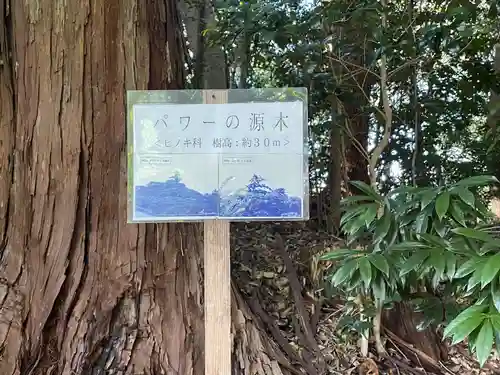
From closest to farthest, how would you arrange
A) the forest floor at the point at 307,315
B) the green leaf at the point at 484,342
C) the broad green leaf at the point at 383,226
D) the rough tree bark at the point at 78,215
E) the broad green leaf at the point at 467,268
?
the green leaf at the point at 484,342 → the broad green leaf at the point at 467,268 → the broad green leaf at the point at 383,226 → the rough tree bark at the point at 78,215 → the forest floor at the point at 307,315

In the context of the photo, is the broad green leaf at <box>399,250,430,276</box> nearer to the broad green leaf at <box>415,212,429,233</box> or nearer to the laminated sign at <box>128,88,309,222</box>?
the broad green leaf at <box>415,212,429,233</box>

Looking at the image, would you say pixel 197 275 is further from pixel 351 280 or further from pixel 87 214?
pixel 351 280

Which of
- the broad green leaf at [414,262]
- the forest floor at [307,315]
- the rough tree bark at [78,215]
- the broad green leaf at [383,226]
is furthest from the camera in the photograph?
the forest floor at [307,315]

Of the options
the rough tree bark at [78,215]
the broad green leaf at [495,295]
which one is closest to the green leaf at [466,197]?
the broad green leaf at [495,295]

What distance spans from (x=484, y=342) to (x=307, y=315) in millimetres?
1401

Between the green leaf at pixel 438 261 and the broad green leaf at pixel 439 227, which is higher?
the broad green leaf at pixel 439 227

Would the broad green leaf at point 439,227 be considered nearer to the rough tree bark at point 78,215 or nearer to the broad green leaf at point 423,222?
the broad green leaf at point 423,222

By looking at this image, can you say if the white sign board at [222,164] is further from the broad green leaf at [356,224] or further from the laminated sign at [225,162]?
the broad green leaf at [356,224]

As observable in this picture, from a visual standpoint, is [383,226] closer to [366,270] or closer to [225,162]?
[366,270]

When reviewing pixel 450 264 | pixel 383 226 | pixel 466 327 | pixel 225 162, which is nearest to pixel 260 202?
pixel 225 162

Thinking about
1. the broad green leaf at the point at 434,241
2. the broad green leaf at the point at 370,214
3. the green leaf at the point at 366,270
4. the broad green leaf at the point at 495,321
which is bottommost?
the broad green leaf at the point at 495,321

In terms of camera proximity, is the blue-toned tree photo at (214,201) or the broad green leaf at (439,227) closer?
the broad green leaf at (439,227)

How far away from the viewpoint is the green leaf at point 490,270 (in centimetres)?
106

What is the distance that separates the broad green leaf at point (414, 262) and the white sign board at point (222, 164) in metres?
0.39
